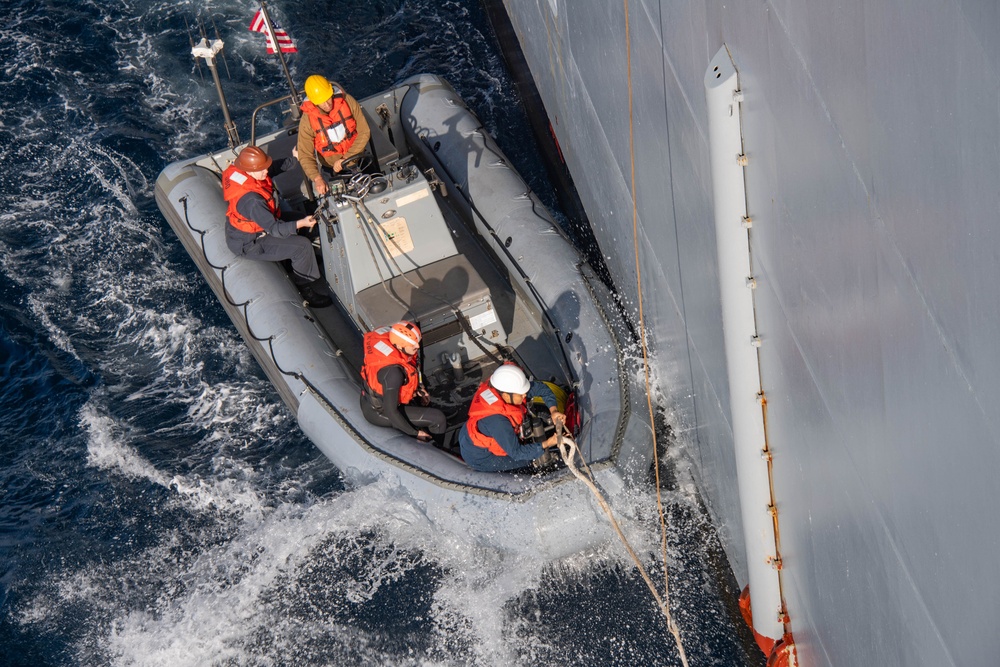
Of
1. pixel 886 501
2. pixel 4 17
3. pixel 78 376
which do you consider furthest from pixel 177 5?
pixel 886 501

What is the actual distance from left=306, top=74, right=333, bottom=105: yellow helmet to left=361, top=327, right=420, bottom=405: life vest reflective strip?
1868 mm

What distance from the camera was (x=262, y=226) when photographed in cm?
770

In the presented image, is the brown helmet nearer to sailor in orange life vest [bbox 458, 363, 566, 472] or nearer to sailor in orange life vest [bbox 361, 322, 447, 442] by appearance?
sailor in orange life vest [bbox 361, 322, 447, 442]

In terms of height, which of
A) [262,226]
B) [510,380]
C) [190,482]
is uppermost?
[262,226]

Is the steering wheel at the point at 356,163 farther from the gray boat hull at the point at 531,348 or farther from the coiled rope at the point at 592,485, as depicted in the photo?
the coiled rope at the point at 592,485

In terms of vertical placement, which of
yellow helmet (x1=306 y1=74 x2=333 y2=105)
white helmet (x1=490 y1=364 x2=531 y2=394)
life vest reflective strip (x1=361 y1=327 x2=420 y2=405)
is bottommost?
white helmet (x1=490 y1=364 x2=531 y2=394)

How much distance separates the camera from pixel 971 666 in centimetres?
320

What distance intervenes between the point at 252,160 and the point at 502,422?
269 centimetres

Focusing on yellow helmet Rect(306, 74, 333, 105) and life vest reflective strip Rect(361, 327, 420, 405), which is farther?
yellow helmet Rect(306, 74, 333, 105)

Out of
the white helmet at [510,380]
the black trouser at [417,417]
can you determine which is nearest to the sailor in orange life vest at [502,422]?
the white helmet at [510,380]

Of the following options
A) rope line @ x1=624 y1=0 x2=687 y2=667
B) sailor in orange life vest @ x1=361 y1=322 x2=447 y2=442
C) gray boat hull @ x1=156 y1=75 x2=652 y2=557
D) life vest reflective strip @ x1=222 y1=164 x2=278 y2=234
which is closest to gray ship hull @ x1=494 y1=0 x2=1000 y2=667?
rope line @ x1=624 y1=0 x2=687 y2=667

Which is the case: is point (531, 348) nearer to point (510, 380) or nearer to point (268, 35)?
point (510, 380)

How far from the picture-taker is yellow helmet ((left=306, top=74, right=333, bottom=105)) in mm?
7555

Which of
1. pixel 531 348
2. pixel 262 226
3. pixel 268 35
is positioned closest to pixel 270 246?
pixel 262 226
